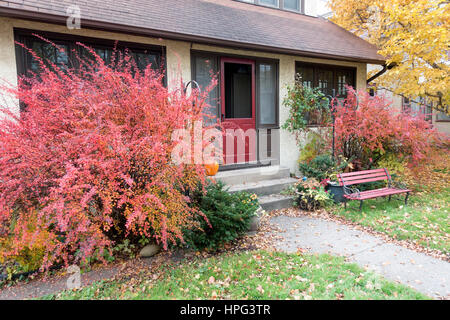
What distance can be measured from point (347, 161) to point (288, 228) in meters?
3.09

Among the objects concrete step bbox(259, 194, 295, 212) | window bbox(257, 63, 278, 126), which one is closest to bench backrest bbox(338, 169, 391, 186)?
concrete step bbox(259, 194, 295, 212)

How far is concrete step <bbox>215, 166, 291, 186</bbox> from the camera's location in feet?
20.9

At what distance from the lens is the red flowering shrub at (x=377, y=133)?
263 inches

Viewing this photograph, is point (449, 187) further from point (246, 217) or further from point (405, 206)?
point (246, 217)

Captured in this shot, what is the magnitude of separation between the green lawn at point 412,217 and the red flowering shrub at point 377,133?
1.06m

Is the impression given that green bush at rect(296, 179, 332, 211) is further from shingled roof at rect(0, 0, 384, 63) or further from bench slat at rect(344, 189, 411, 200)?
shingled roof at rect(0, 0, 384, 63)

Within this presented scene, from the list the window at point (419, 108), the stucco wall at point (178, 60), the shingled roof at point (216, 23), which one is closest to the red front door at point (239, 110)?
the stucco wall at point (178, 60)

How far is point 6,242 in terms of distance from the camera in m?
3.49

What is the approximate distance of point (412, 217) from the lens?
5.40m

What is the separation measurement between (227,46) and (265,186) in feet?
11.0

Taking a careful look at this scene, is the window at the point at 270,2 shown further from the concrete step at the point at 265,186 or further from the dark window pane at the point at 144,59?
the concrete step at the point at 265,186

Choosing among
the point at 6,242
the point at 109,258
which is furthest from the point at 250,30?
the point at 6,242

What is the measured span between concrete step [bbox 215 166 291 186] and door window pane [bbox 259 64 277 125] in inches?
58.1

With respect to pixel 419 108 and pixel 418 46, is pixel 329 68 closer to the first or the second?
pixel 418 46
